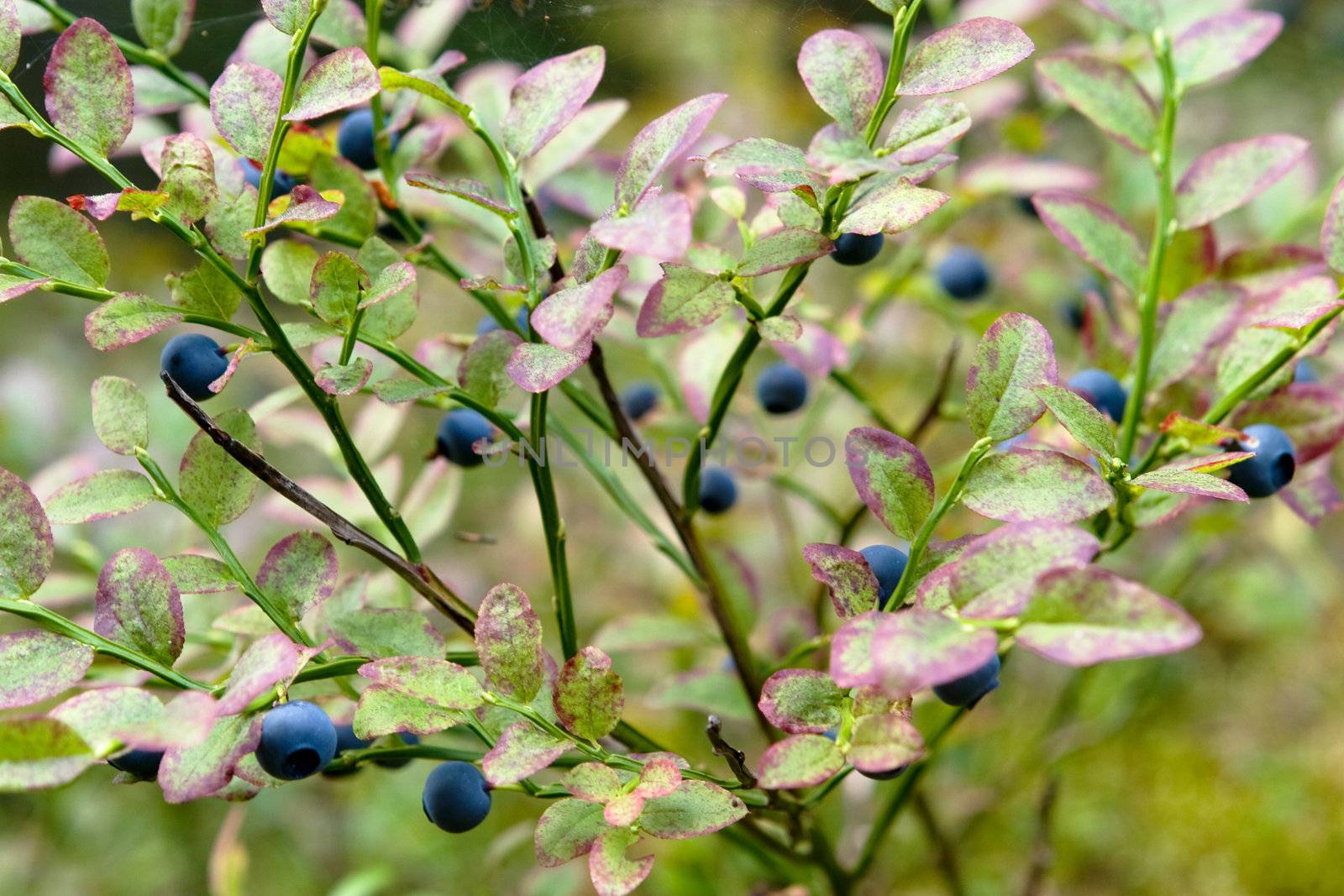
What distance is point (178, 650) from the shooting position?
534mm

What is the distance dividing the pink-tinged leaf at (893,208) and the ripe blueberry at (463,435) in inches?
12.5

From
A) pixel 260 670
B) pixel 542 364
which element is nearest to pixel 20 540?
pixel 260 670

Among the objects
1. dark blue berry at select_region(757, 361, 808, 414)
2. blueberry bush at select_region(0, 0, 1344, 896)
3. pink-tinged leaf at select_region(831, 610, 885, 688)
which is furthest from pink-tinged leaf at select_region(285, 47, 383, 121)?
dark blue berry at select_region(757, 361, 808, 414)

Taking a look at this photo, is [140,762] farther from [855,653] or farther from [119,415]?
[855,653]

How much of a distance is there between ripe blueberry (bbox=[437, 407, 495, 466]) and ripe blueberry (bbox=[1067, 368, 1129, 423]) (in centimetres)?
39

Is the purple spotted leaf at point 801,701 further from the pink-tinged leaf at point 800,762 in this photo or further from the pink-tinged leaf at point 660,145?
the pink-tinged leaf at point 660,145

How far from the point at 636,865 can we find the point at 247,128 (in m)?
0.40

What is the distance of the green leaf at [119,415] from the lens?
586 mm

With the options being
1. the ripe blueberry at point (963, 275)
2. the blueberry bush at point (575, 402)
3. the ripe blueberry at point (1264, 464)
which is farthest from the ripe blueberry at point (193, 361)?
the ripe blueberry at point (963, 275)

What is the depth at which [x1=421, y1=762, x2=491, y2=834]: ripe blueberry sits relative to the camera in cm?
57

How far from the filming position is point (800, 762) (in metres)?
0.49

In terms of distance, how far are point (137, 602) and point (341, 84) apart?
10.4 inches

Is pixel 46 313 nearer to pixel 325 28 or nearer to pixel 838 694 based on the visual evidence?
pixel 325 28

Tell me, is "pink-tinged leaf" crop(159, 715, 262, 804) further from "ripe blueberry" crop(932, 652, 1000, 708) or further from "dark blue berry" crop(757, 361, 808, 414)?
"dark blue berry" crop(757, 361, 808, 414)
